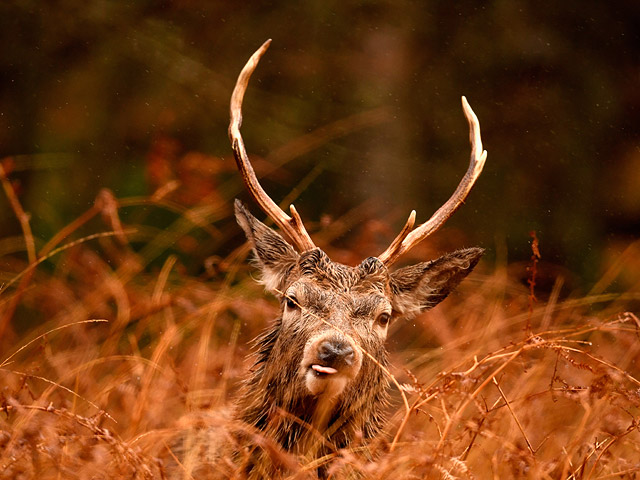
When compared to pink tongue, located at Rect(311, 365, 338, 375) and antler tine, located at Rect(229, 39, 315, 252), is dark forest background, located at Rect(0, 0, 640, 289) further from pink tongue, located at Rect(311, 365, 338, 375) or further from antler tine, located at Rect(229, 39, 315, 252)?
pink tongue, located at Rect(311, 365, 338, 375)

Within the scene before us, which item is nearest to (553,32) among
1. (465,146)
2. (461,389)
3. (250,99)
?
(465,146)

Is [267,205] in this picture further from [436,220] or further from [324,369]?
[324,369]

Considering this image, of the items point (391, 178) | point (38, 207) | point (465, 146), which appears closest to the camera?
point (391, 178)

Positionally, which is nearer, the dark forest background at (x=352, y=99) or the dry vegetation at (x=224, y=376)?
the dry vegetation at (x=224, y=376)

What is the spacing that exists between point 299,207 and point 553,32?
3.24m

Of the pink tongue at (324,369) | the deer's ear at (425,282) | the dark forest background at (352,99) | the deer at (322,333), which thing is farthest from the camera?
the dark forest background at (352,99)

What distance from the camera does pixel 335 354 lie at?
412cm

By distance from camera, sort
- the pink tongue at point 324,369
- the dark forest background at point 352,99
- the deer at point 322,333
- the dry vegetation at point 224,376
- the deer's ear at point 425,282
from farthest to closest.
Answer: the dark forest background at point 352,99
the deer's ear at point 425,282
the deer at point 322,333
the pink tongue at point 324,369
the dry vegetation at point 224,376

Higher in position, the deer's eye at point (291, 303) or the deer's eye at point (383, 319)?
the deer's eye at point (291, 303)

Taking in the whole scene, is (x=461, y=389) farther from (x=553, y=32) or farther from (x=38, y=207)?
(x=553, y=32)

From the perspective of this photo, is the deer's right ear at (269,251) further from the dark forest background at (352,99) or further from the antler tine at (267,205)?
the dark forest background at (352,99)

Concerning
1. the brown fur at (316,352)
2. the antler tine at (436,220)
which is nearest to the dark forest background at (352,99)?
the antler tine at (436,220)

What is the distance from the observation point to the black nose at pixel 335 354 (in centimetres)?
412

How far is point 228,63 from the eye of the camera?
11.3 meters
